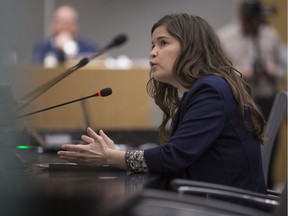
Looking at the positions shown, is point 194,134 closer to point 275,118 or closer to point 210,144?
point 210,144

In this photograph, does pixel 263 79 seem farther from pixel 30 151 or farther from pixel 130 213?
pixel 130 213

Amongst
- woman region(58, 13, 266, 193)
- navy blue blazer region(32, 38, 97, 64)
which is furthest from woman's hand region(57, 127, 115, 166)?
navy blue blazer region(32, 38, 97, 64)

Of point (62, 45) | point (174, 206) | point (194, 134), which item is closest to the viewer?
point (174, 206)

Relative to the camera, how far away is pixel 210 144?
242 centimetres

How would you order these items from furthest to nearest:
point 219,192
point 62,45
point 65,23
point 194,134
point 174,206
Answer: point 65,23, point 62,45, point 194,134, point 219,192, point 174,206

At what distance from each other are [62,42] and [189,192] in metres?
5.26

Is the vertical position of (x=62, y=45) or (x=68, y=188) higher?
(x=62, y=45)

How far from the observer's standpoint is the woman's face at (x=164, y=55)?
2631 millimetres

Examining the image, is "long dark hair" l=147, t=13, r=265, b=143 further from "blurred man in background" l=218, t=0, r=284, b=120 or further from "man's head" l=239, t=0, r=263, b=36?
"man's head" l=239, t=0, r=263, b=36

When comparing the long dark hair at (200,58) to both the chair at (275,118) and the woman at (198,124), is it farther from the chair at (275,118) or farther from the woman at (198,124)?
the chair at (275,118)

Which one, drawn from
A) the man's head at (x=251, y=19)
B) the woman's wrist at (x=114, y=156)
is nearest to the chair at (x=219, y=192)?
the woman's wrist at (x=114, y=156)

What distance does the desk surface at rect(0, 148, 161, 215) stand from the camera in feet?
5.48

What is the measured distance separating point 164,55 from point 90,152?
436 millimetres

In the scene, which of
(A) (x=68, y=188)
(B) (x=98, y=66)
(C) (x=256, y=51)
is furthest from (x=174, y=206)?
(C) (x=256, y=51)
